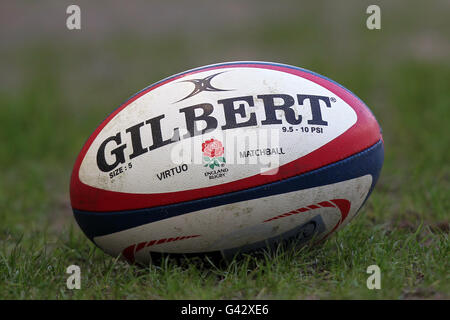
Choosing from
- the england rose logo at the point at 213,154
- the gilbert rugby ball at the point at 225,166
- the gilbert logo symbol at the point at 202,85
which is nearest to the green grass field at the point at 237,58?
the gilbert rugby ball at the point at 225,166

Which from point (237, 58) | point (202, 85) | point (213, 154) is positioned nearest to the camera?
point (213, 154)

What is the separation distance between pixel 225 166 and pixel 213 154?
0.09 meters

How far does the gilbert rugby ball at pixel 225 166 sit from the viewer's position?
3193 millimetres

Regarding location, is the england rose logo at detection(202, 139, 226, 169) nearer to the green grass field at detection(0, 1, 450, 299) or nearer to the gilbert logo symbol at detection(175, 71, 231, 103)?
the gilbert logo symbol at detection(175, 71, 231, 103)

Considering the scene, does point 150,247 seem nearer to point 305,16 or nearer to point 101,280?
Answer: point 101,280

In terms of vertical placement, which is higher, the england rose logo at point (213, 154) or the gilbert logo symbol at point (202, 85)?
the gilbert logo symbol at point (202, 85)

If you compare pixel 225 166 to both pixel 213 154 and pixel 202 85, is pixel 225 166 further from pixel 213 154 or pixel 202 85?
pixel 202 85

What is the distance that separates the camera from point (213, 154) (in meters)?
3.17

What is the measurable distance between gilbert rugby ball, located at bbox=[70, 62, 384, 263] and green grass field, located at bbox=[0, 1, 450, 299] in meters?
0.21

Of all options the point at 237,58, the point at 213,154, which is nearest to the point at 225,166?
the point at 213,154

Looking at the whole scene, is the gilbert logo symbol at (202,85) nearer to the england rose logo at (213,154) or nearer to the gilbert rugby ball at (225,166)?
the gilbert rugby ball at (225,166)

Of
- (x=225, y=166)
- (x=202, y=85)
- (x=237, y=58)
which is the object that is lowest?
(x=225, y=166)

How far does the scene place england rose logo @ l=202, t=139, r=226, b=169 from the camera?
3.17 metres

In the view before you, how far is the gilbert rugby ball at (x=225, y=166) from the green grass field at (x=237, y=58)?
0.68ft
